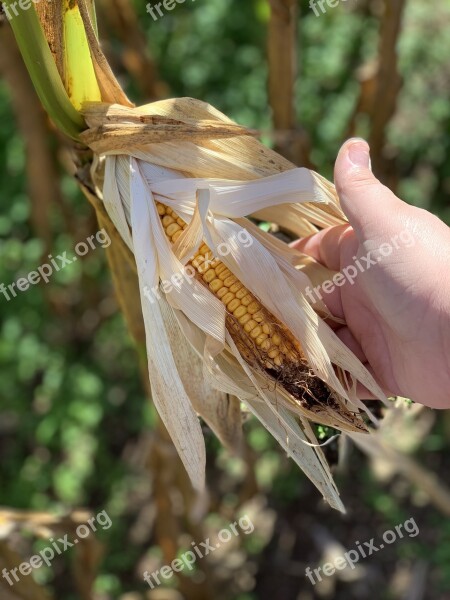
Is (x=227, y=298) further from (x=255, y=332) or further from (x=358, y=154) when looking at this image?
(x=358, y=154)

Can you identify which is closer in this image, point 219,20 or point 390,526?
point 390,526

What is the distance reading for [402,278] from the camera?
1.00 m

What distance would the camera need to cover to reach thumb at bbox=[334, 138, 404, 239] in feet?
3.22

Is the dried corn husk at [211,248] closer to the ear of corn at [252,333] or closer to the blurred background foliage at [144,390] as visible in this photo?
the ear of corn at [252,333]

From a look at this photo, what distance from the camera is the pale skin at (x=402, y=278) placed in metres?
0.98

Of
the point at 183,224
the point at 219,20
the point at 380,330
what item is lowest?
the point at 380,330

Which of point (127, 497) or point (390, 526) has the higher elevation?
point (127, 497)

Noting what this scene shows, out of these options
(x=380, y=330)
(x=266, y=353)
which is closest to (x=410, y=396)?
(x=380, y=330)

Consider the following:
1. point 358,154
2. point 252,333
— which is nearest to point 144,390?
point 252,333

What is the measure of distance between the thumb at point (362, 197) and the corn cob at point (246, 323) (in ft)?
0.67

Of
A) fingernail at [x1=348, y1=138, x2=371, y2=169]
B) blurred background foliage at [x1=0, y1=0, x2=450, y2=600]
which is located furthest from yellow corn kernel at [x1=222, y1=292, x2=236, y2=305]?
blurred background foliage at [x1=0, y1=0, x2=450, y2=600]

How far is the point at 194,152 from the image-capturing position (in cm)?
98

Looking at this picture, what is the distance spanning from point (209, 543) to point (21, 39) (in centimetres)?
148

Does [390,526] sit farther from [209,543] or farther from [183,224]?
[183,224]
